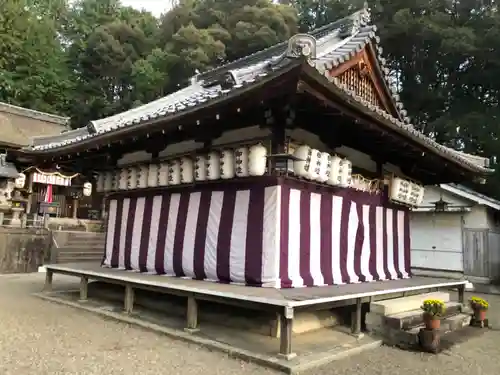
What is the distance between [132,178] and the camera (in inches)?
362

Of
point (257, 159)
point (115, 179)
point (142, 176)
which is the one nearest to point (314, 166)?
point (257, 159)

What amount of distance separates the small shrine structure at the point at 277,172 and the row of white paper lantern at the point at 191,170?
23mm

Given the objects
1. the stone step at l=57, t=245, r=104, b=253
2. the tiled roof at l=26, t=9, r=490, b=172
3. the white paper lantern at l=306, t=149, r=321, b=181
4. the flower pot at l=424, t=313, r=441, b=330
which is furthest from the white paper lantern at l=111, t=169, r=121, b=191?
the stone step at l=57, t=245, r=104, b=253

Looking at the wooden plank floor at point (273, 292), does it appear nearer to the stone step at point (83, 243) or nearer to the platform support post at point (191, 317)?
the platform support post at point (191, 317)

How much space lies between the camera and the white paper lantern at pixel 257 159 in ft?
21.1

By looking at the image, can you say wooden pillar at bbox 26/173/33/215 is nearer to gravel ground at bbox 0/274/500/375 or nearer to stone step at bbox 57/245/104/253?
stone step at bbox 57/245/104/253

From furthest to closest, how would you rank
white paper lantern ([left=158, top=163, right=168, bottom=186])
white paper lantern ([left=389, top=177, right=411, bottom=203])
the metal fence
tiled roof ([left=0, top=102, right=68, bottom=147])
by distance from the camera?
tiled roof ([left=0, top=102, right=68, bottom=147]) → the metal fence → white paper lantern ([left=389, top=177, right=411, bottom=203]) → white paper lantern ([left=158, top=163, right=168, bottom=186])

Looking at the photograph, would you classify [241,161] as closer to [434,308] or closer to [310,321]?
[310,321]

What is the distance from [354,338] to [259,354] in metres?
2.00

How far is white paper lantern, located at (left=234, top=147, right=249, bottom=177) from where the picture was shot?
6.62 meters

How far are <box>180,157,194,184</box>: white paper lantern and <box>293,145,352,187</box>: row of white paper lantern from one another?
2.20m

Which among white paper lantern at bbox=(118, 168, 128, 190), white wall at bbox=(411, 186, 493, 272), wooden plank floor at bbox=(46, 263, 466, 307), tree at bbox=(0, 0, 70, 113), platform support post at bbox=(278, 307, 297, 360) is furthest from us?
tree at bbox=(0, 0, 70, 113)

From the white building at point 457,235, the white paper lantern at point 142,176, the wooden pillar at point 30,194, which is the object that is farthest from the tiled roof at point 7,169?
the white building at point 457,235

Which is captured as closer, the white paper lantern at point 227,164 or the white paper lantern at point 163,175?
the white paper lantern at point 227,164
